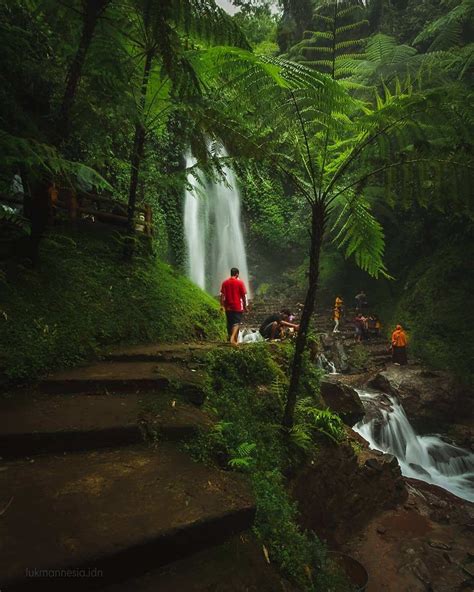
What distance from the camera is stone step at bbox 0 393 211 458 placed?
2549 mm

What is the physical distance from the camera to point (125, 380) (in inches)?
140

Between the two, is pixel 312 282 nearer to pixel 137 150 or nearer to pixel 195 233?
pixel 137 150

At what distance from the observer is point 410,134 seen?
351 cm

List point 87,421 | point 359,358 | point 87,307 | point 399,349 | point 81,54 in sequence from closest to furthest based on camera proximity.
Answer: point 87,421 → point 81,54 → point 87,307 → point 399,349 → point 359,358

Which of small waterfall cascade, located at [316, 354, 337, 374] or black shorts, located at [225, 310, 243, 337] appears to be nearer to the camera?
black shorts, located at [225, 310, 243, 337]

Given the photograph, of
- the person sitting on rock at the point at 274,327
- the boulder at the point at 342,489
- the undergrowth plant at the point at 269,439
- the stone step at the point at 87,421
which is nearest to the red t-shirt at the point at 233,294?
the undergrowth plant at the point at 269,439

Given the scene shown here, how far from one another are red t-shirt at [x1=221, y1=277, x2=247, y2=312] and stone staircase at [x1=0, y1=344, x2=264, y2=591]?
3.01 meters

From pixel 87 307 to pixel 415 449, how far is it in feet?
29.1

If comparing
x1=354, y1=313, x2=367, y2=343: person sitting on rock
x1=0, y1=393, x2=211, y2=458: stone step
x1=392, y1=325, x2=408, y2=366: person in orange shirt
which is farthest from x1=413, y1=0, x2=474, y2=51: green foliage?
x1=0, y1=393, x2=211, y2=458: stone step

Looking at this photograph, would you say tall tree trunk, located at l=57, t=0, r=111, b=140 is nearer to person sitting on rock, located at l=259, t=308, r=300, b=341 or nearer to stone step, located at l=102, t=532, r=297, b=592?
stone step, located at l=102, t=532, r=297, b=592

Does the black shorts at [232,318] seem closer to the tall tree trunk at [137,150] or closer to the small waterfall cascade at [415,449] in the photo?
the tall tree trunk at [137,150]

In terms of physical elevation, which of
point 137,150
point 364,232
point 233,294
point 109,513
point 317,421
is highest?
point 137,150

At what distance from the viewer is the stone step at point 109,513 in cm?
172

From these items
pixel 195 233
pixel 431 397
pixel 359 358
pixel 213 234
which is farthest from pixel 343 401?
pixel 213 234
